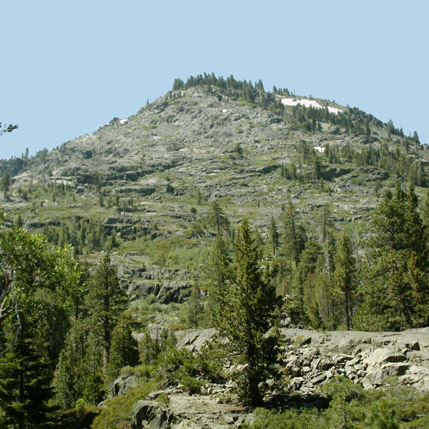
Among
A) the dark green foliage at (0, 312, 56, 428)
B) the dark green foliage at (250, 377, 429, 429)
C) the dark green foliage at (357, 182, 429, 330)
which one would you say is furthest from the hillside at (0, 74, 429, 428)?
the dark green foliage at (0, 312, 56, 428)

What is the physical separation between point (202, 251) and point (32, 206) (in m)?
103

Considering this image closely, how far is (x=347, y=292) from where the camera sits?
1640 inches

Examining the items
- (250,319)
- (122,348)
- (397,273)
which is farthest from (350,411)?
(122,348)

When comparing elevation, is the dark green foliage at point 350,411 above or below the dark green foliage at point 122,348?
above

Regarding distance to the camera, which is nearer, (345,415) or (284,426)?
(345,415)

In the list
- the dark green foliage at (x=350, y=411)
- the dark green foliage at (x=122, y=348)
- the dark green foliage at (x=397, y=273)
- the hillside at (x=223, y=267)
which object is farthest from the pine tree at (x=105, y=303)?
the dark green foliage at (x=350, y=411)

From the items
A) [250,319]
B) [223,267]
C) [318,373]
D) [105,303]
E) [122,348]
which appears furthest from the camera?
[122,348]

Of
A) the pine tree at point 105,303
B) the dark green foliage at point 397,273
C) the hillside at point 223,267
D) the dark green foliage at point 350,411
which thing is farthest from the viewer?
the pine tree at point 105,303

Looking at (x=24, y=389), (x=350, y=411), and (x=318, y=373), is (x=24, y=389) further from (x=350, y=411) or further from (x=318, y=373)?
(x=350, y=411)

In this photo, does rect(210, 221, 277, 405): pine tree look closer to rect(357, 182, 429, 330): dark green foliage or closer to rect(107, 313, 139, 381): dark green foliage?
rect(357, 182, 429, 330): dark green foliage

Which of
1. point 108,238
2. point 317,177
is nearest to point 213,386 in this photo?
point 108,238

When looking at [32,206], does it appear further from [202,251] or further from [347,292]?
[347,292]

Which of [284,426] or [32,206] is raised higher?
[32,206]

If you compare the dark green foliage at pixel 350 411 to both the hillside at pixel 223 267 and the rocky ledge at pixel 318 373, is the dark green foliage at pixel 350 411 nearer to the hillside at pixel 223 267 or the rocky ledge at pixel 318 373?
the hillside at pixel 223 267
